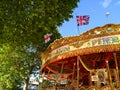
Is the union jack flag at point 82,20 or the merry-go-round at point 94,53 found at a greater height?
the union jack flag at point 82,20

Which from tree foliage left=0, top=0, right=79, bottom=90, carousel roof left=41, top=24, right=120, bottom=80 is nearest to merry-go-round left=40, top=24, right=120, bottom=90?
carousel roof left=41, top=24, right=120, bottom=80

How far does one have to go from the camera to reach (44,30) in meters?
20.8

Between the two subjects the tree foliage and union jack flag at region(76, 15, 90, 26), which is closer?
the tree foliage

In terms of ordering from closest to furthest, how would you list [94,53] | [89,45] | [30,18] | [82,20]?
1. [89,45]
2. [94,53]
3. [30,18]
4. [82,20]

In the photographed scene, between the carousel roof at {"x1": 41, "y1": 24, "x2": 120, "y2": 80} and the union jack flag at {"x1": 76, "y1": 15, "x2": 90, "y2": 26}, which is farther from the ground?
the union jack flag at {"x1": 76, "y1": 15, "x2": 90, "y2": 26}

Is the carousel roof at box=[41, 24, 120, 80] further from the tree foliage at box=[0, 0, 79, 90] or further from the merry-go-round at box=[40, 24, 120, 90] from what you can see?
the tree foliage at box=[0, 0, 79, 90]

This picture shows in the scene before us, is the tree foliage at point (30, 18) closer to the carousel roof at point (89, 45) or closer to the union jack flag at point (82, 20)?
the union jack flag at point (82, 20)

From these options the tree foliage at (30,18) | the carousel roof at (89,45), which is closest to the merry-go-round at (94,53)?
the carousel roof at (89,45)

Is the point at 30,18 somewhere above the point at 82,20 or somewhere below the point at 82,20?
below

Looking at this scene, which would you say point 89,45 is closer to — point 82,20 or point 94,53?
point 94,53

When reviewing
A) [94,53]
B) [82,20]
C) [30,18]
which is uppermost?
[82,20]

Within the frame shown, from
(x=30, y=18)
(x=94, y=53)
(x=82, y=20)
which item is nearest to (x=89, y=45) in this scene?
(x=94, y=53)

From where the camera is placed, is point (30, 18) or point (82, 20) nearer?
point (30, 18)

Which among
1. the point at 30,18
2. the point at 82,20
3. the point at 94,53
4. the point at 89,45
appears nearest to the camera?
the point at 89,45
